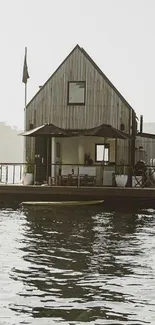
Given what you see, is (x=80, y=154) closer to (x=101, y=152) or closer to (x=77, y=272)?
(x=101, y=152)

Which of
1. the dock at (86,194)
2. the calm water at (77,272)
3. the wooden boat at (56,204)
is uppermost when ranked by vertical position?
the dock at (86,194)

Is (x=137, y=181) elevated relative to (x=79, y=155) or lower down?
lower down

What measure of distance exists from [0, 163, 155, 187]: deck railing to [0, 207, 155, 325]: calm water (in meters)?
7.37

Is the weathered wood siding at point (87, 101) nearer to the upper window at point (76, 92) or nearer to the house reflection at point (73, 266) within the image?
the upper window at point (76, 92)

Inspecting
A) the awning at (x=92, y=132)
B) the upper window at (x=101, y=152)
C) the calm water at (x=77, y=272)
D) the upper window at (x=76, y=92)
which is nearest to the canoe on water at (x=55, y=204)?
the awning at (x=92, y=132)

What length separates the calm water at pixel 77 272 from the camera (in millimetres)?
10289

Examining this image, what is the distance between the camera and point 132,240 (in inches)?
727

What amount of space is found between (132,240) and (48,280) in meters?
6.38

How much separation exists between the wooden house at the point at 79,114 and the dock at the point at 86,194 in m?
4.68

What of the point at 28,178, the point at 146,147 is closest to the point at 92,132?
the point at 28,178

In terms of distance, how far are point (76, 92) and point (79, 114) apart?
1.35 m

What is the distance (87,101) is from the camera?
3416cm

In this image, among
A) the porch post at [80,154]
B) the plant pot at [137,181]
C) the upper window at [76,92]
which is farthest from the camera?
the upper window at [76,92]

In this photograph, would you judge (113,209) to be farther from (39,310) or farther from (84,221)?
(39,310)
